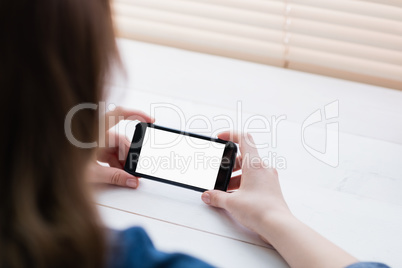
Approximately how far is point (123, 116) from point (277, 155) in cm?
27

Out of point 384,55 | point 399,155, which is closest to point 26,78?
point 399,155

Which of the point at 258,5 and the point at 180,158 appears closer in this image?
the point at 180,158

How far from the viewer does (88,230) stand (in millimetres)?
376

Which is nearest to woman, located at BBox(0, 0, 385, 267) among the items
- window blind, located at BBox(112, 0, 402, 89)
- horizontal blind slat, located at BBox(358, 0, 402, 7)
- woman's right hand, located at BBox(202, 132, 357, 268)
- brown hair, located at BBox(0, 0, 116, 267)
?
brown hair, located at BBox(0, 0, 116, 267)

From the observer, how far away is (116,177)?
2.19ft

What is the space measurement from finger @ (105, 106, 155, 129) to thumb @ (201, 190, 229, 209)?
0.16m

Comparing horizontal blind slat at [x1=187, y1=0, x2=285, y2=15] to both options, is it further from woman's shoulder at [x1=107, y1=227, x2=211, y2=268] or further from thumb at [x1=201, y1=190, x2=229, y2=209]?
woman's shoulder at [x1=107, y1=227, x2=211, y2=268]

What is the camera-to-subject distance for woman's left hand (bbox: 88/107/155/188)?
0.67 meters

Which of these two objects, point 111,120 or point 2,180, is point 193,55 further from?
point 2,180

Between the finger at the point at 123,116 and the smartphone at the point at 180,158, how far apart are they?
0.04 meters

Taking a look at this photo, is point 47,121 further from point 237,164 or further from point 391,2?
point 391,2

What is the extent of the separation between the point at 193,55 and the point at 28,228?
0.68m

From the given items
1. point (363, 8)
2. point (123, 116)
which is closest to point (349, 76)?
point (363, 8)

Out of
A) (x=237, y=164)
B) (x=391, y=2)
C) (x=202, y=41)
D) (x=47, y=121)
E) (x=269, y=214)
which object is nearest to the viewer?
(x=47, y=121)
